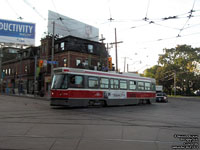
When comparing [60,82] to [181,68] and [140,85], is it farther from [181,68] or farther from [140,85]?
[181,68]

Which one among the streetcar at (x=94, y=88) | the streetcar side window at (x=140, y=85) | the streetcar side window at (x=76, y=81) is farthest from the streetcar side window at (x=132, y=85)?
the streetcar side window at (x=76, y=81)

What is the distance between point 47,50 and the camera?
40.6 metres

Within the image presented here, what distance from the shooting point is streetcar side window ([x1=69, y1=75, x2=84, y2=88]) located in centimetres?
1461

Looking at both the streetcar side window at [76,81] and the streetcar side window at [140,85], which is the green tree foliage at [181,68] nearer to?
the streetcar side window at [140,85]

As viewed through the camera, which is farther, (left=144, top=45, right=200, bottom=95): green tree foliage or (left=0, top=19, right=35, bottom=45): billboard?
(left=144, top=45, right=200, bottom=95): green tree foliage

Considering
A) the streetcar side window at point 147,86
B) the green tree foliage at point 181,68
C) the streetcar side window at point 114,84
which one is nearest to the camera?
the streetcar side window at point 114,84

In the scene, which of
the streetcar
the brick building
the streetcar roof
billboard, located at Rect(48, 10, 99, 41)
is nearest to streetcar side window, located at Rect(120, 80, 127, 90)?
the streetcar

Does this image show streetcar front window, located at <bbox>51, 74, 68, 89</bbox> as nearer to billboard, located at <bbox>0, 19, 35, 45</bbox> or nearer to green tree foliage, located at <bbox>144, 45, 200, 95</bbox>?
billboard, located at <bbox>0, 19, 35, 45</bbox>

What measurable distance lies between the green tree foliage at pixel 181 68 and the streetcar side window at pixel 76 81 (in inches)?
1828

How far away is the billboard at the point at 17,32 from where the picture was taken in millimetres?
19914

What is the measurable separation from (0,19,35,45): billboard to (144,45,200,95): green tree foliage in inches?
1789

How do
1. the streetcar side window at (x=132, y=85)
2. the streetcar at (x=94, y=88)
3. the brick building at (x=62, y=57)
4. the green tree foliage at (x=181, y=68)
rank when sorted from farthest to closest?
1. the green tree foliage at (x=181, y=68)
2. the brick building at (x=62, y=57)
3. the streetcar side window at (x=132, y=85)
4. the streetcar at (x=94, y=88)

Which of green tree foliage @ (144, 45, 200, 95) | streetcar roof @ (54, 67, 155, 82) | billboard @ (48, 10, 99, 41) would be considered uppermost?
billboard @ (48, 10, 99, 41)

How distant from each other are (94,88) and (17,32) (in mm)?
10376
